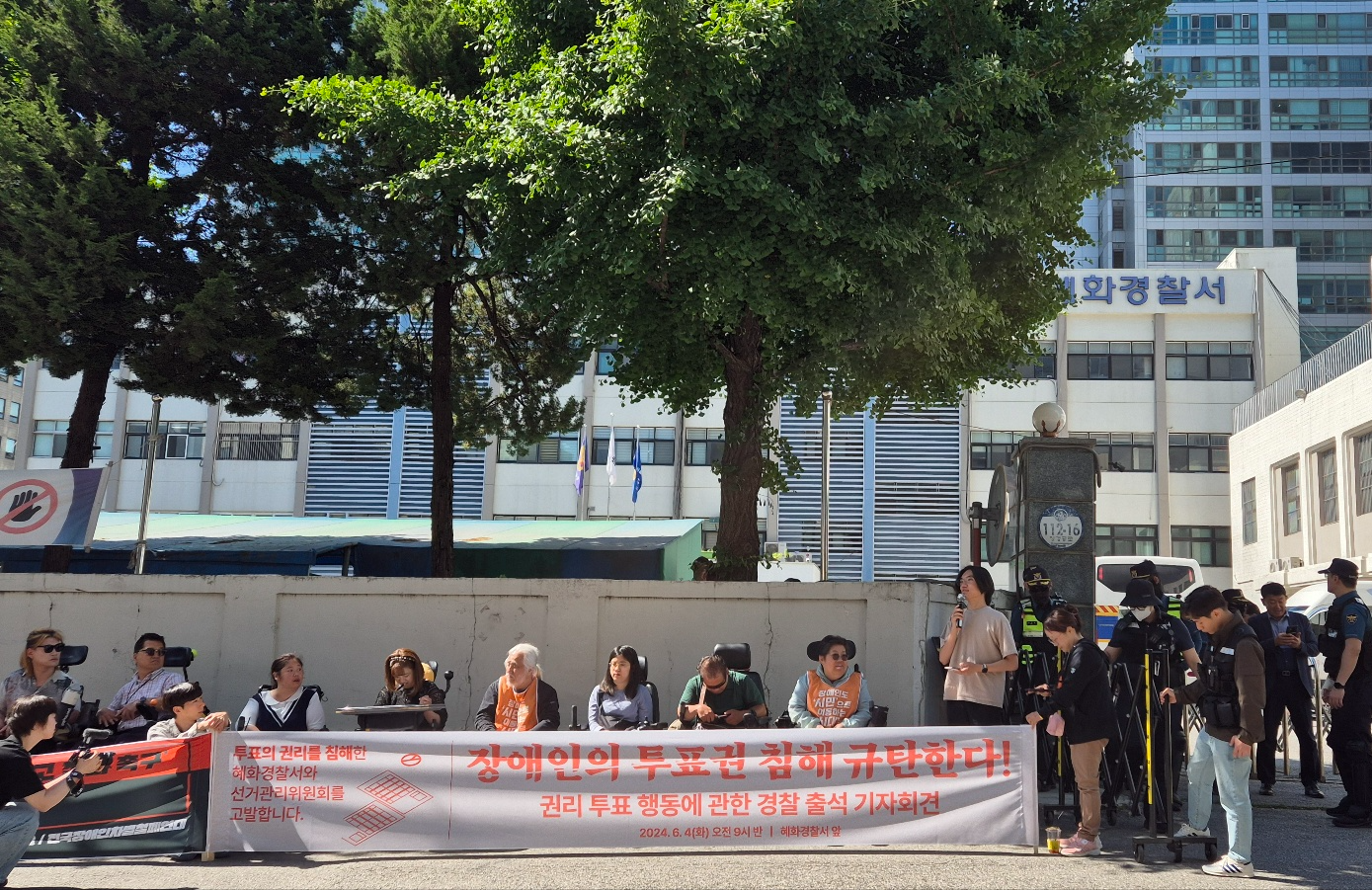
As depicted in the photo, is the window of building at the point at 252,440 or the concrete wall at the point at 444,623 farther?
the window of building at the point at 252,440

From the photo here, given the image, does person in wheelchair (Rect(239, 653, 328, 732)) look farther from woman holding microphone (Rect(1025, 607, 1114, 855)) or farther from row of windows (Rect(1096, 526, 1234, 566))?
row of windows (Rect(1096, 526, 1234, 566))

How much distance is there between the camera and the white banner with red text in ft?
24.5

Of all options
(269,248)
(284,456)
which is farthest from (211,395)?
(284,456)

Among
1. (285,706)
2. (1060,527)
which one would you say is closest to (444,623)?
(285,706)

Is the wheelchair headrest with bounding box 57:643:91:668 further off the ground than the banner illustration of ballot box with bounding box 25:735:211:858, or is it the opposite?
the wheelchair headrest with bounding box 57:643:91:668

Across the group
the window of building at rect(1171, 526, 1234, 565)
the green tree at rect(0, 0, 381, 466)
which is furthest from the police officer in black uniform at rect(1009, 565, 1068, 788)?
the window of building at rect(1171, 526, 1234, 565)

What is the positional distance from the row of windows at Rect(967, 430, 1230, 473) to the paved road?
32767 millimetres

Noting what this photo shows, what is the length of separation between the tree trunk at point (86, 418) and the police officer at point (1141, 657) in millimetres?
14697

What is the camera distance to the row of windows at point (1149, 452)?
40125mm

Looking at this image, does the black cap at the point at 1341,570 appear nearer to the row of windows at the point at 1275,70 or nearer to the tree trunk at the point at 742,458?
the tree trunk at the point at 742,458

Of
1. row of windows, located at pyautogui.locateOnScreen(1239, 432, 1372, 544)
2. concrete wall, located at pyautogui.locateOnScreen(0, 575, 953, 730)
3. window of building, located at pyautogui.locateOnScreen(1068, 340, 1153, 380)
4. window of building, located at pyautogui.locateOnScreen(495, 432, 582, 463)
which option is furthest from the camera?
window of building, located at pyautogui.locateOnScreen(1068, 340, 1153, 380)

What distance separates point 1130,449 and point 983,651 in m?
34.1

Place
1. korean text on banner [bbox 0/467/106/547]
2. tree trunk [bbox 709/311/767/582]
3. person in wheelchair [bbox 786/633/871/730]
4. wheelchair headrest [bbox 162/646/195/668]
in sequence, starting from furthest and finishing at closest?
1. korean text on banner [bbox 0/467/106/547]
2. tree trunk [bbox 709/311/767/582]
3. wheelchair headrest [bbox 162/646/195/668]
4. person in wheelchair [bbox 786/633/871/730]

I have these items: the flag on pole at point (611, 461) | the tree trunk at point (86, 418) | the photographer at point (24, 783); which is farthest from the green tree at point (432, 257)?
the flag on pole at point (611, 461)
